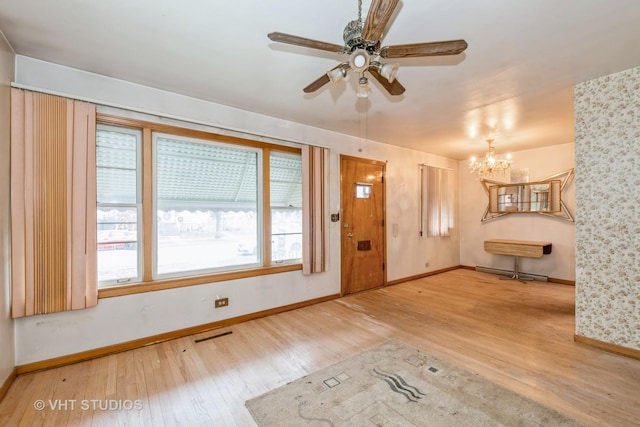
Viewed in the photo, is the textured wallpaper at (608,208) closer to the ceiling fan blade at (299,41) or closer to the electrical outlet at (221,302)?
the ceiling fan blade at (299,41)

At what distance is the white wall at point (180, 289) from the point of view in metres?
2.31

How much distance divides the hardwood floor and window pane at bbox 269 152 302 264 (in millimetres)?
828

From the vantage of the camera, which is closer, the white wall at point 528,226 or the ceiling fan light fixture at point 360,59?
the ceiling fan light fixture at point 360,59

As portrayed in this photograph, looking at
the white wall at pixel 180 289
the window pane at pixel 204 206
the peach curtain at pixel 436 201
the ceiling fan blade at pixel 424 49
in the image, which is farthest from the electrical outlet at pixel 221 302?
the peach curtain at pixel 436 201

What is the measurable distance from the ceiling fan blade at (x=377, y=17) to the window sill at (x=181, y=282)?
2765mm

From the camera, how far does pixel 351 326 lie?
3.18 meters

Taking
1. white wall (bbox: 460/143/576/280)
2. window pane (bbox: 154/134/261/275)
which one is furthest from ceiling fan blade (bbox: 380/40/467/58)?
white wall (bbox: 460/143/576/280)

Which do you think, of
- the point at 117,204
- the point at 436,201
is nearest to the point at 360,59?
the point at 117,204

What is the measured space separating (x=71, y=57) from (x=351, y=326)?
3.67 m

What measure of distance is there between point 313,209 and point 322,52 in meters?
2.06

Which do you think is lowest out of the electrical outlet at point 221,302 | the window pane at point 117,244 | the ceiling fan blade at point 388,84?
the electrical outlet at point 221,302

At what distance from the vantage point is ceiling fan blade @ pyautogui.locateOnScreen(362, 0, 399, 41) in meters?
1.21

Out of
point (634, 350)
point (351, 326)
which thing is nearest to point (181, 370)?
point (351, 326)

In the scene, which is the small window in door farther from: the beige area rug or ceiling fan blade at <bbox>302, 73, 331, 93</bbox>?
the beige area rug
